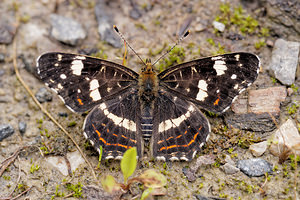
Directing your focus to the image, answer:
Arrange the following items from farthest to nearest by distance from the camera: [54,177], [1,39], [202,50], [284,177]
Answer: [1,39] < [202,50] < [54,177] < [284,177]

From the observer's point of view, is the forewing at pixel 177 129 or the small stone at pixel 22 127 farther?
the small stone at pixel 22 127

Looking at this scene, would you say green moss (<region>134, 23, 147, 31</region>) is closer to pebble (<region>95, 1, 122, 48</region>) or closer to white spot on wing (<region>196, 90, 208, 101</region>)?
pebble (<region>95, 1, 122, 48</region>)

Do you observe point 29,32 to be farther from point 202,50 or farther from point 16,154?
point 202,50

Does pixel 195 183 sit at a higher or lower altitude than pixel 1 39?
lower

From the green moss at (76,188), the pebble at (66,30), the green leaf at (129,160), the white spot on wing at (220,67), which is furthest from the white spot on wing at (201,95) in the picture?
the pebble at (66,30)

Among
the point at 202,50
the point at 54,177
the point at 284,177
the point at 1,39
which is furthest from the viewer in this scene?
the point at 1,39

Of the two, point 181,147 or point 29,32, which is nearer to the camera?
point 181,147

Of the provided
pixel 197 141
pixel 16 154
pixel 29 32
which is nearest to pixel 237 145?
pixel 197 141

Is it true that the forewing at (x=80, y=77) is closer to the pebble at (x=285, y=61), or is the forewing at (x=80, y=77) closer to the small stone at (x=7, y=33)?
the small stone at (x=7, y=33)
